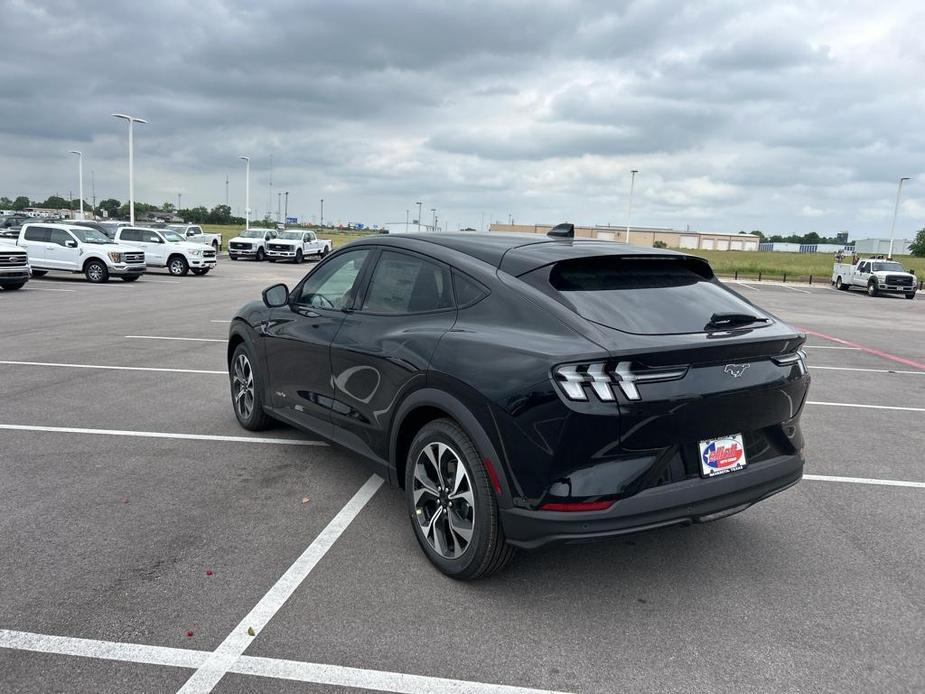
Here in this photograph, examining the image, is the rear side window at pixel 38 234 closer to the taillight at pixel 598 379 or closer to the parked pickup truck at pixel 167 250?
the parked pickup truck at pixel 167 250

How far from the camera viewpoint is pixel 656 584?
139 inches

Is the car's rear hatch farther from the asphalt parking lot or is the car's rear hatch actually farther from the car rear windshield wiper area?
the asphalt parking lot

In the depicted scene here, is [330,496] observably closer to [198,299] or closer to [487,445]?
[487,445]

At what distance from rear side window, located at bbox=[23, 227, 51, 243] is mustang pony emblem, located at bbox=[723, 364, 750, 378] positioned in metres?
25.1

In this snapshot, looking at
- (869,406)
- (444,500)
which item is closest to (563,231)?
(444,500)

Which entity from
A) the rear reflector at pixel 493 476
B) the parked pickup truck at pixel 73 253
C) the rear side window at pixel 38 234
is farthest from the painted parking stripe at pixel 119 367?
the rear side window at pixel 38 234

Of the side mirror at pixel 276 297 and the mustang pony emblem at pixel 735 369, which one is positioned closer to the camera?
the mustang pony emblem at pixel 735 369

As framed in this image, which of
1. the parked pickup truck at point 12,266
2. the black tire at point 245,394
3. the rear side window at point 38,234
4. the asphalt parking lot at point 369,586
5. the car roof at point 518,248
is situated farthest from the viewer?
the rear side window at point 38,234

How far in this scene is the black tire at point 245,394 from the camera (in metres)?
5.61

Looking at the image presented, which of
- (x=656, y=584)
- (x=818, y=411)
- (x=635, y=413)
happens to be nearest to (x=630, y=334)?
(x=635, y=413)

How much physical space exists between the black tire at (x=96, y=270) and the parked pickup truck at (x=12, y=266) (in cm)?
367

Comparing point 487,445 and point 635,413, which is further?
point 487,445

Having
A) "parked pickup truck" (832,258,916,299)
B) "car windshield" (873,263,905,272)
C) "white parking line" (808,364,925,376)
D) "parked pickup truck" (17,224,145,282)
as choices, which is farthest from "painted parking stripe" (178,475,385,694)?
"car windshield" (873,263,905,272)

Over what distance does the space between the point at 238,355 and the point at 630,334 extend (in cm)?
387
